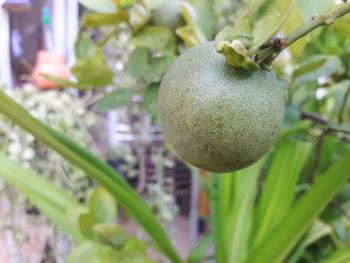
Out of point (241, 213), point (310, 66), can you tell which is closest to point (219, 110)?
point (310, 66)

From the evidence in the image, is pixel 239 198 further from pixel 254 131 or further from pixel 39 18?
pixel 39 18

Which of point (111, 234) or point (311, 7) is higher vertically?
point (311, 7)

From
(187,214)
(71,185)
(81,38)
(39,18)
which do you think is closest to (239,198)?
(81,38)

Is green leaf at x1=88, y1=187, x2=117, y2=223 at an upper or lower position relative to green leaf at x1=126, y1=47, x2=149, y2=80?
lower

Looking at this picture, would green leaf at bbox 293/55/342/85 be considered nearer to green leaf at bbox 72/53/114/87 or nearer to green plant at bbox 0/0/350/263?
green plant at bbox 0/0/350/263

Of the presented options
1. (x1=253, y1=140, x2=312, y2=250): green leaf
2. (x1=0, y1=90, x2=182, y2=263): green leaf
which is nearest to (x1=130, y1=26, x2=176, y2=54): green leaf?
(x1=0, y1=90, x2=182, y2=263): green leaf

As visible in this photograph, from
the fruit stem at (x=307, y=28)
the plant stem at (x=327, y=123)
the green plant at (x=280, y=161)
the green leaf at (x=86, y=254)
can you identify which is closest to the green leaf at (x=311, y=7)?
the green plant at (x=280, y=161)

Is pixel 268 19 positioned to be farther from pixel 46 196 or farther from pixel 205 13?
pixel 46 196
